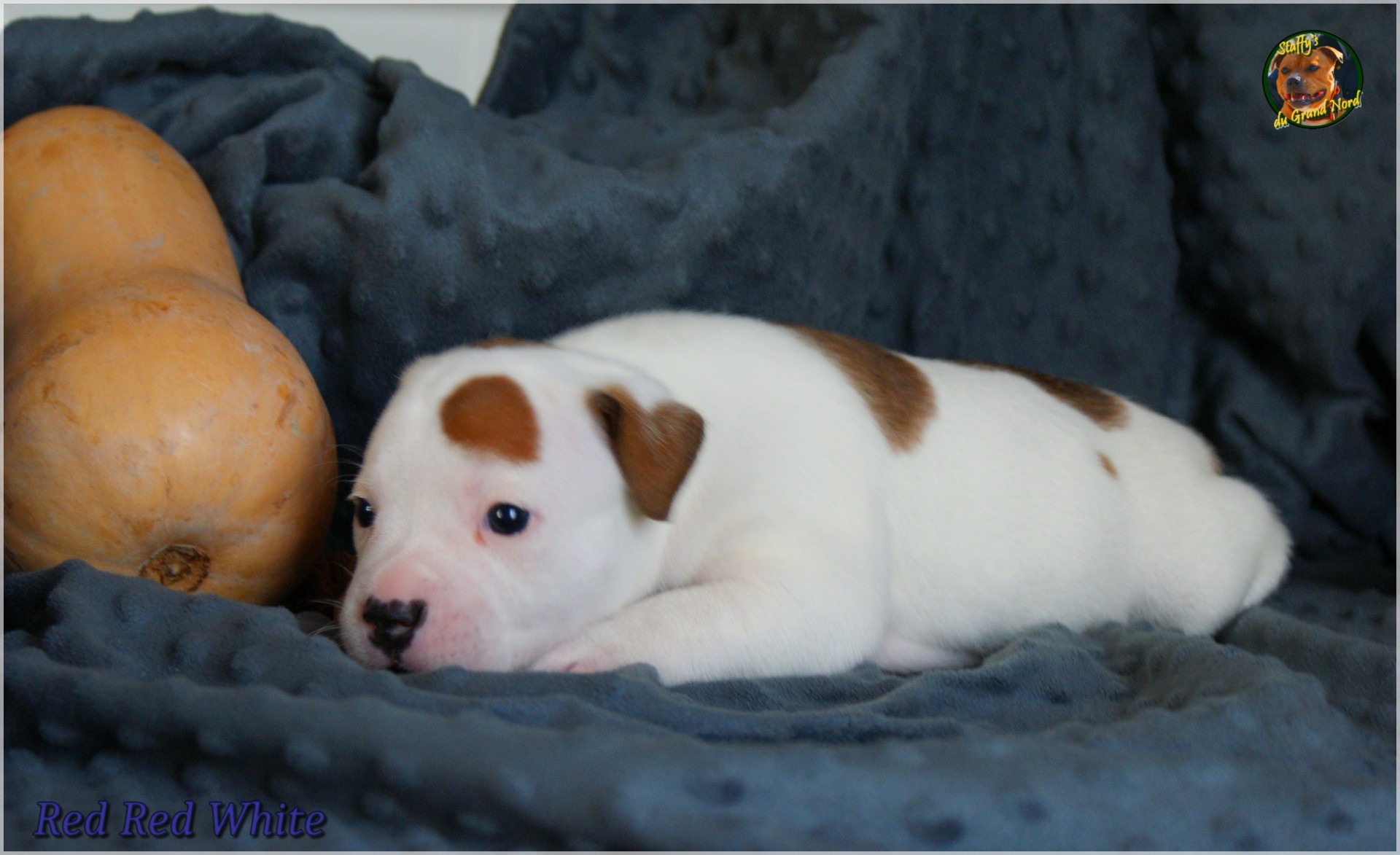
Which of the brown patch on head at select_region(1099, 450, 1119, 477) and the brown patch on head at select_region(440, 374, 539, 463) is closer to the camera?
the brown patch on head at select_region(440, 374, 539, 463)

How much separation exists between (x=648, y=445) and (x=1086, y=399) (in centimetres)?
129

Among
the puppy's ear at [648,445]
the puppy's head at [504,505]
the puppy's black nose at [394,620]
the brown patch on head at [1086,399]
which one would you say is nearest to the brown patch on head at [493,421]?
the puppy's head at [504,505]

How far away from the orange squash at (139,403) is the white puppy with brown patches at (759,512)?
245mm

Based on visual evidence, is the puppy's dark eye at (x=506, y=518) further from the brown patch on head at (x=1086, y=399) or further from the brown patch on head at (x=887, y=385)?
the brown patch on head at (x=1086, y=399)

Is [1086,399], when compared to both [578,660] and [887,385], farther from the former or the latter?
[578,660]

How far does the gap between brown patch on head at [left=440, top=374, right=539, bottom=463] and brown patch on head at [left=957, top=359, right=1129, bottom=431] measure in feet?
3.97

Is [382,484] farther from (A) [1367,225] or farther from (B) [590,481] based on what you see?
(A) [1367,225]

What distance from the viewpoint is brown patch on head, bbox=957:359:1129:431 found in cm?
260

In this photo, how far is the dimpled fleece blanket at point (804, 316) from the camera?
4.25 ft

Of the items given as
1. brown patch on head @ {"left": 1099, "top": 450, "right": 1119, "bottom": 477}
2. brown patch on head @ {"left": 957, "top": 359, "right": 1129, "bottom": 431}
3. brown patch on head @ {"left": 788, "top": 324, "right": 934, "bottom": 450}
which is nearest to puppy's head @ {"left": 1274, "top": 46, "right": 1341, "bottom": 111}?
brown patch on head @ {"left": 957, "top": 359, "right": 1129, "bottom": 431}

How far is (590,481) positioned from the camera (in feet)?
5.90

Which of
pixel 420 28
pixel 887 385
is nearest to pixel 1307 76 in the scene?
pixel 887 385

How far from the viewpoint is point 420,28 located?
3990 millimetres

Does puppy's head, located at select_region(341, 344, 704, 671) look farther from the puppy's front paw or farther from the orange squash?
the orange squash
